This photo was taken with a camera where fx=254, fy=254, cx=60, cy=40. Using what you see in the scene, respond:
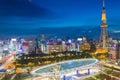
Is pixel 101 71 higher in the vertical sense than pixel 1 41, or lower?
lower

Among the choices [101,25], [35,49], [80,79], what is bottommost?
[80,79]

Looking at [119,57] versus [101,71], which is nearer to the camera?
[101,71]

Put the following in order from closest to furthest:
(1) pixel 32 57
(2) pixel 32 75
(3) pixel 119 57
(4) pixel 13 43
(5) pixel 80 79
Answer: (5) pixel 80 79
(2) pixel 32 75
(1) pixel 32 57
(3) pixel 119 57
(4) pixel 13 43

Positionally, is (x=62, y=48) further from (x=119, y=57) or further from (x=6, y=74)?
(x=6, y=74)

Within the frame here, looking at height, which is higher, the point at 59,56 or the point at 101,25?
the point at 101,25

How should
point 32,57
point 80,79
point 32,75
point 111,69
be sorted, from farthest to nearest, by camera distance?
point 32,57, point 111,69, point 32,75, point 80,79

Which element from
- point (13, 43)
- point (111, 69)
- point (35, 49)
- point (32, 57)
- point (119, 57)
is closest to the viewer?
point (111, 69)

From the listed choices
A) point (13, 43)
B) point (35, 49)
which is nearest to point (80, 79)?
point (35, 49)

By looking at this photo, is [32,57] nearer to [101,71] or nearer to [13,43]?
[101,71]

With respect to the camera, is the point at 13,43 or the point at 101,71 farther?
the point at 13,43

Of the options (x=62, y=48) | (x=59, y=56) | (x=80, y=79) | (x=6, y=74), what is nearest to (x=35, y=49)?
(x=62, y=48)
